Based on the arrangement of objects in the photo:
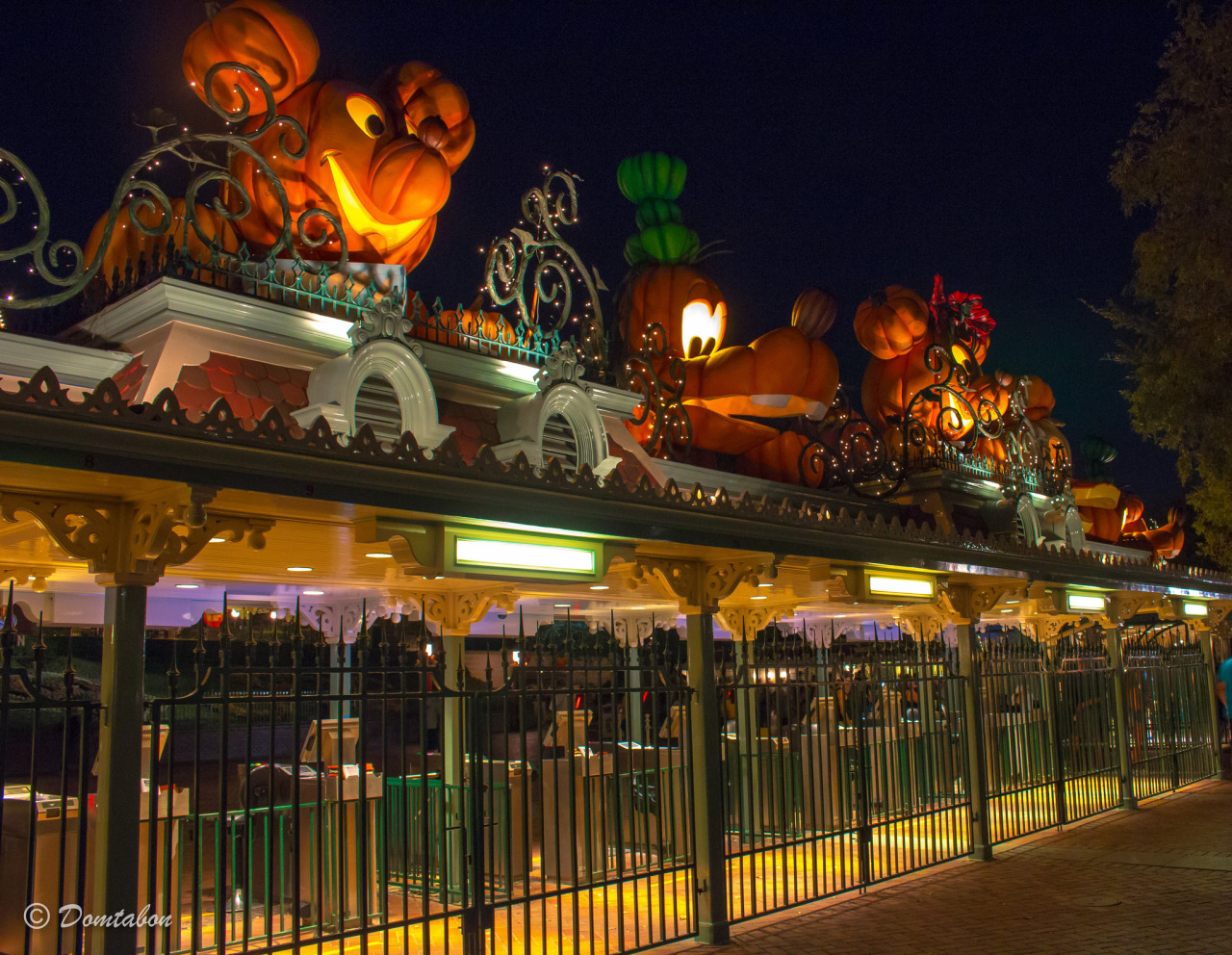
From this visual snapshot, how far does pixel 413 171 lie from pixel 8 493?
916 centimetres

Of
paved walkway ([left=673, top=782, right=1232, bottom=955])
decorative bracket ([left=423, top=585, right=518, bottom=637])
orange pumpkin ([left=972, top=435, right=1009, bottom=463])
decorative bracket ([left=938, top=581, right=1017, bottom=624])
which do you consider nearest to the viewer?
paved walkway ([left=673, top=782, right=1232, bottom=955])

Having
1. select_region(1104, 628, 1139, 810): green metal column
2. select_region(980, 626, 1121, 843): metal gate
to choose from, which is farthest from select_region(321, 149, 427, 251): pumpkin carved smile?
select_region(1104, 628, 1139, 810): green metal column

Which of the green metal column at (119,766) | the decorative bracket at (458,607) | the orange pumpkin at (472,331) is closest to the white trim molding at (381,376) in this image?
the orange pumpkin at (472,331)

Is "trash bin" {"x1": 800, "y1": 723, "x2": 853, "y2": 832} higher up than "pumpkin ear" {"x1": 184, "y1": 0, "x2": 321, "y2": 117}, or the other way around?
"pumpkin ear" {"x1": 184, "y1": 0, "x2": 321, "y2": 117}

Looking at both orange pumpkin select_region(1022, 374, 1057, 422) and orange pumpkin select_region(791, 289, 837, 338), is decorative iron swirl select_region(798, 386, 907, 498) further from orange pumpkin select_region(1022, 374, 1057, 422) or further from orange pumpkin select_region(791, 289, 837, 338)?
orange pumpkin select_region(1022, 374, 1057, 422)

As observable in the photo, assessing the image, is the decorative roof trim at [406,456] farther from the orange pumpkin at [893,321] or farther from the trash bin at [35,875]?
the orange pumpkin at [893,321]

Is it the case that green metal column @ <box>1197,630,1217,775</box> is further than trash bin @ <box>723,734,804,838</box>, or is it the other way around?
green metal column @ <box>1197,630,1217,775</box>

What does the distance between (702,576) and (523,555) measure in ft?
7.06

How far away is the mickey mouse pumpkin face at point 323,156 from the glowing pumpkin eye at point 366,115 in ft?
0.04

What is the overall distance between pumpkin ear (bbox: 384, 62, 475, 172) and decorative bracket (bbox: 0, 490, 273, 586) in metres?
10.2

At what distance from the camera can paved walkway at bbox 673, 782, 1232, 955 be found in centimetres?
812

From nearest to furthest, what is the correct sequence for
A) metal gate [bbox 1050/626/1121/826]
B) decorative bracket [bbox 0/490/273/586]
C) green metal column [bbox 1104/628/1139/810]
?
decorative bracket [bbox 0/490/273/586]
metal gate [bbox 1050/626/1121/826]
green metal column [bbox 1104/628/1139/810]

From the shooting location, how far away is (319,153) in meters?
13.4

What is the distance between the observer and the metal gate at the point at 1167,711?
16.0 m
